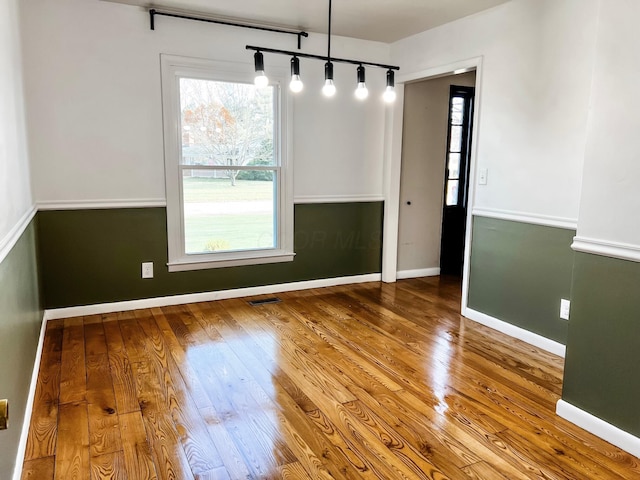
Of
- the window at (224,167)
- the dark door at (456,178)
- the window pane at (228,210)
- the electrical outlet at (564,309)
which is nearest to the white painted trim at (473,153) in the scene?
the electrical outlet at (564,309)

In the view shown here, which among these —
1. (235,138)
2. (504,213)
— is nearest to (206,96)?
(235,138)

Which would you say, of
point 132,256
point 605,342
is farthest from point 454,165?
point 132,256

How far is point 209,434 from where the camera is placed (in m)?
2.16

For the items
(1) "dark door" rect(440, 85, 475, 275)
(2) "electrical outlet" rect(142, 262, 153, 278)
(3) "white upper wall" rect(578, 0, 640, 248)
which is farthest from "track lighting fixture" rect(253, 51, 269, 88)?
(1) "dark door" rect(440, 85, 475, 275)

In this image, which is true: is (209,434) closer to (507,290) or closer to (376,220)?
(507,290)

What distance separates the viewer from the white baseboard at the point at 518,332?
3.14m

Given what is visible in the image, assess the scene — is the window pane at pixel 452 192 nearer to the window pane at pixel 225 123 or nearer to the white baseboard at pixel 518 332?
the white baseboard at pixel 518 332

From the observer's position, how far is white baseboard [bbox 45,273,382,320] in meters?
3.68

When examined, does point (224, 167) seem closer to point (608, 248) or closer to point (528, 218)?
point (528, 218)

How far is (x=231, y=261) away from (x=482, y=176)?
2241 millimetres

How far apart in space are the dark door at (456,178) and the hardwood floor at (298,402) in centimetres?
164

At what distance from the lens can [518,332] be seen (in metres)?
3.40

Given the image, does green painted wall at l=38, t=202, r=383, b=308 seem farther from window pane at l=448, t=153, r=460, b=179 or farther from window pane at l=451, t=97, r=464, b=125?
window pane at l=451, t=97, r=464, b=125

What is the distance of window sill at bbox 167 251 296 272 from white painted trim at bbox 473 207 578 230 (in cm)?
179
